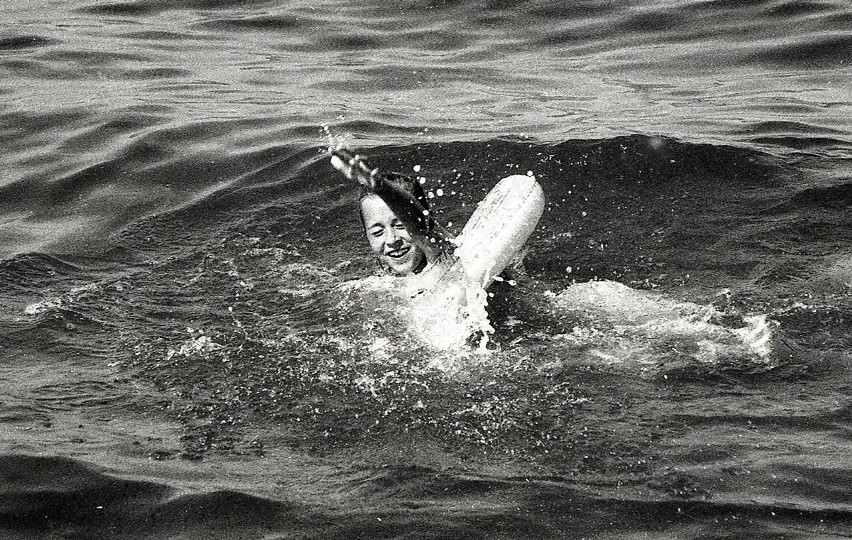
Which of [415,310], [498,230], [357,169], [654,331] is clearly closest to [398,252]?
[415,310]

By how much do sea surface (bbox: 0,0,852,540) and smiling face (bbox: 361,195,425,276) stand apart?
22 cm

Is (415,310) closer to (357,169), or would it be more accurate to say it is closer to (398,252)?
(398,252)

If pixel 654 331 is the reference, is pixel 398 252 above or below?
above

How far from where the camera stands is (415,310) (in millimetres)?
7188

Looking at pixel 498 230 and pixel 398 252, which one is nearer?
pixel 498 230

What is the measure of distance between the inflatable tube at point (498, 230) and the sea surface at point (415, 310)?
1.23ft

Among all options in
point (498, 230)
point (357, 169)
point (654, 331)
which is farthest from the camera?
point (498, 230)

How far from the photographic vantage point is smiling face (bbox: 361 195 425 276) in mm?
7574

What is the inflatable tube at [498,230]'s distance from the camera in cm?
700

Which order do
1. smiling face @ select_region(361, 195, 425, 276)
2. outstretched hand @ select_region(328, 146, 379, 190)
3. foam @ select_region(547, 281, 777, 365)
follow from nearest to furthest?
outstretched hand @ select_region(328, 146, 379, 190) < foam @ select_region(547, 281, 777, 365) < smiling face @ select_region(361, 195, 425, 276)

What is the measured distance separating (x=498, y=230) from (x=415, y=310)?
66cm

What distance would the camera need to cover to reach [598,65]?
12820mm

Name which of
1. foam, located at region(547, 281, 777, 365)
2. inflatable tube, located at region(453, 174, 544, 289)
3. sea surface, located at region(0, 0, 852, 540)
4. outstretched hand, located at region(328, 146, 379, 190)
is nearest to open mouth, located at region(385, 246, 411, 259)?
sea surface, located at region(0, 0, 852, 540)

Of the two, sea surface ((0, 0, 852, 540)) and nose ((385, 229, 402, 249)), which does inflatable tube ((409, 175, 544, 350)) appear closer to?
sea surface ((0, 0, 852, 540))
